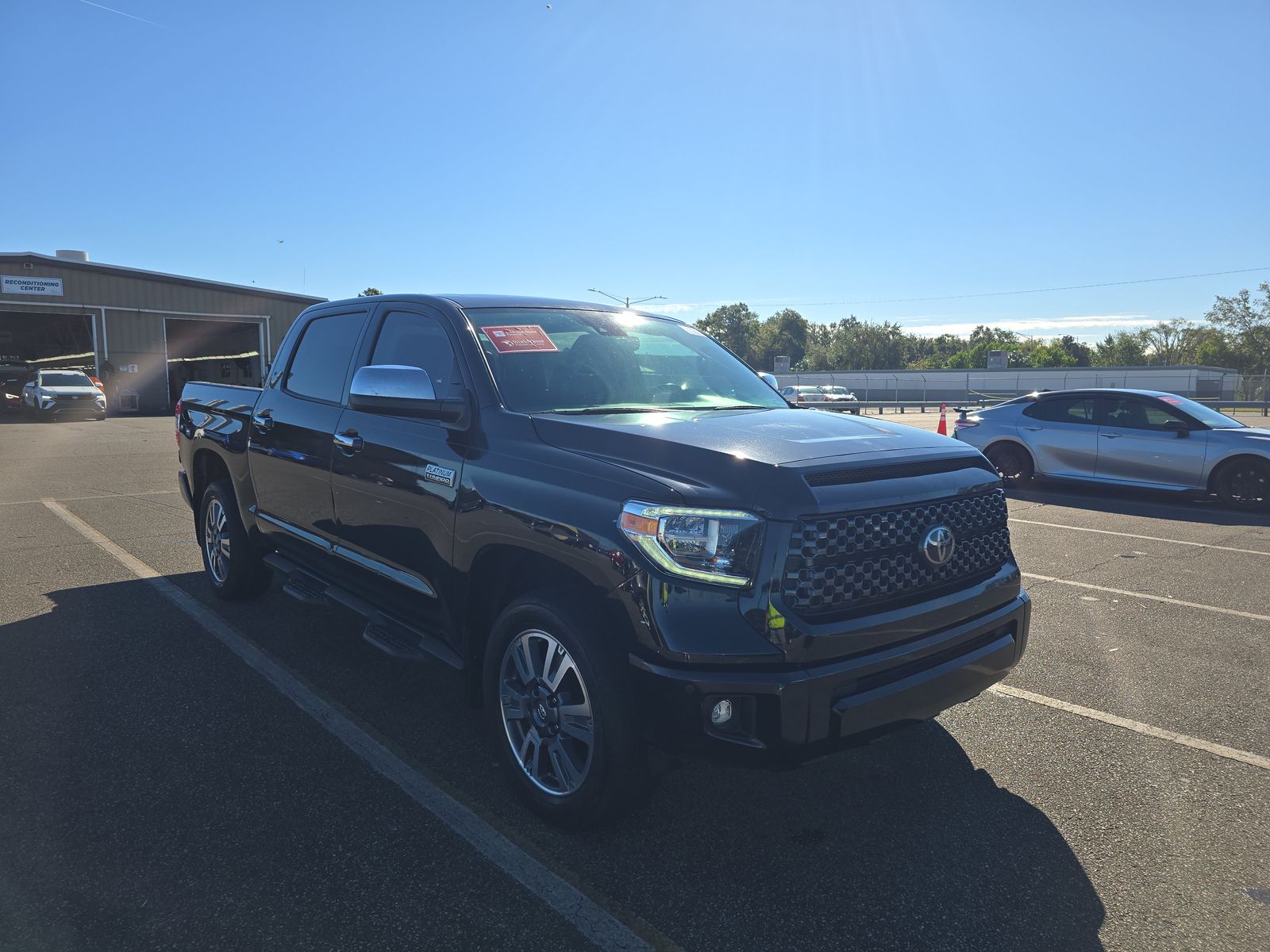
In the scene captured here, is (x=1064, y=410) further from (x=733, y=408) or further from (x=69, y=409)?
(x=69, y=409)

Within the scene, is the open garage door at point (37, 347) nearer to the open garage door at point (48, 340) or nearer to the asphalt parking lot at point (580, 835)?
the open garage door at point (48, 340)

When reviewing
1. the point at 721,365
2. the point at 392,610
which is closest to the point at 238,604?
the point at 392,610

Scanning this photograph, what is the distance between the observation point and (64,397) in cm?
2911

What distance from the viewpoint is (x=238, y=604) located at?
5.82 m

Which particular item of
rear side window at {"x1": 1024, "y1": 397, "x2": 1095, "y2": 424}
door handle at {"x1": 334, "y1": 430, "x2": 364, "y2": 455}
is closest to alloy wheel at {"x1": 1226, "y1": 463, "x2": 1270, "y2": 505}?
rear side window at {"x1": 1024, "y1": 397, "x2": 1095, "y2": 424}

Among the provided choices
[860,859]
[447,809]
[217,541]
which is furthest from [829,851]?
[217,541]

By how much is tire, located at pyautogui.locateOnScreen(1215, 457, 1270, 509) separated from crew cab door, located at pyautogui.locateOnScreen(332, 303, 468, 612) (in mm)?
9980

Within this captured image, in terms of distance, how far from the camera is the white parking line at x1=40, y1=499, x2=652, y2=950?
2533mm

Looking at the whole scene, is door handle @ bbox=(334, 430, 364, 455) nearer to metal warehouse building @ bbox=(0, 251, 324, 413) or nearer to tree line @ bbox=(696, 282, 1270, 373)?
metal warehouse building @ bbox=(0, 251, 324, 413)

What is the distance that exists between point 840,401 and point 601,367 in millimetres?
41598

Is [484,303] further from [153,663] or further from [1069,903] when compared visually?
[1069,903]

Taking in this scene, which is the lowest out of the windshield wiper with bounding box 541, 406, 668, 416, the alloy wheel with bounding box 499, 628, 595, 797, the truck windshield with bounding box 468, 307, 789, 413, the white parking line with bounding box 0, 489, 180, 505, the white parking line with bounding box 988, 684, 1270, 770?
the white parking line with bounding box 0, 489, 180, 505

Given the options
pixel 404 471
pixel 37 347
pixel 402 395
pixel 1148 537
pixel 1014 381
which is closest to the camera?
pixel 402 395

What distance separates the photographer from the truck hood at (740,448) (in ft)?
8.80
